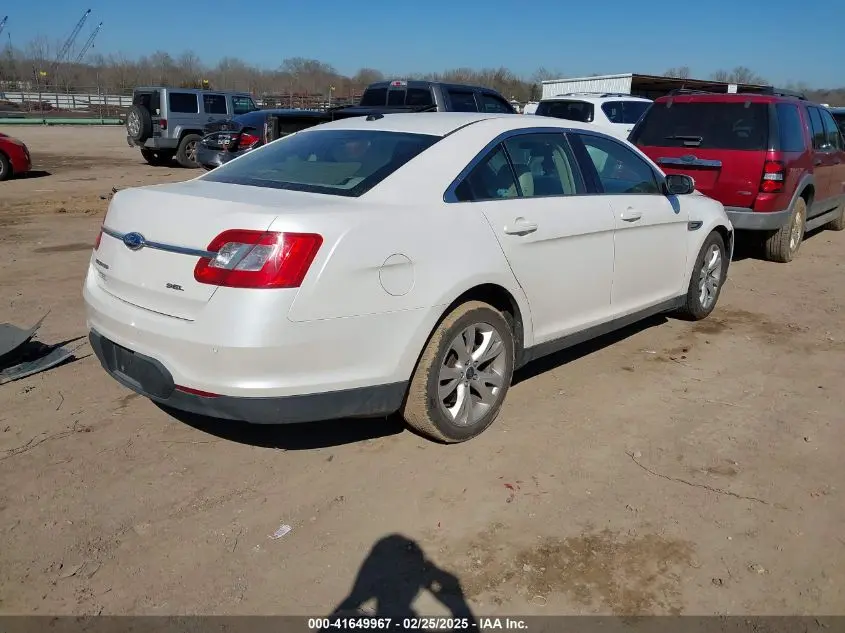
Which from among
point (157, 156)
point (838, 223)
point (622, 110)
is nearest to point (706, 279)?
point (838, 223)

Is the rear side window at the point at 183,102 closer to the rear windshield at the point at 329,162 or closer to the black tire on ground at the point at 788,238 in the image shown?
the black tire on ground at the point at 788,238

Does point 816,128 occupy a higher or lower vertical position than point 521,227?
higher

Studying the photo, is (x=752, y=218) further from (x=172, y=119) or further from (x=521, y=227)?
(x=172, y=119)

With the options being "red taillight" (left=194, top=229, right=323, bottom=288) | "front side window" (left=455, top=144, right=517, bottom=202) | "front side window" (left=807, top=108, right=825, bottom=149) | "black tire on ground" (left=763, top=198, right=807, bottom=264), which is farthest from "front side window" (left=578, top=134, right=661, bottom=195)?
"front side window" (left=807, top=108, right=825, bottom=149)

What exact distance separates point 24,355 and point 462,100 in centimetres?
935

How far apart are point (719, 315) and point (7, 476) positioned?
5499mm

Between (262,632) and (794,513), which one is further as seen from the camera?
(794,513)

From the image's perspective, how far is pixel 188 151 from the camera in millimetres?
18547

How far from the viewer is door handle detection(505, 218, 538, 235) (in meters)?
3.79

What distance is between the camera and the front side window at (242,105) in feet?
65.0

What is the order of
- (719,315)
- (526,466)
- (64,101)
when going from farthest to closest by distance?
(64,101) < (719,315) < (526,466)

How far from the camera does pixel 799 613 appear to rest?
264 centimetres

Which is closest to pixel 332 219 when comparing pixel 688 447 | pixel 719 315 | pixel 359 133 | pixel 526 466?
pixel 359 133

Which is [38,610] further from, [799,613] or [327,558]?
[799,613]
